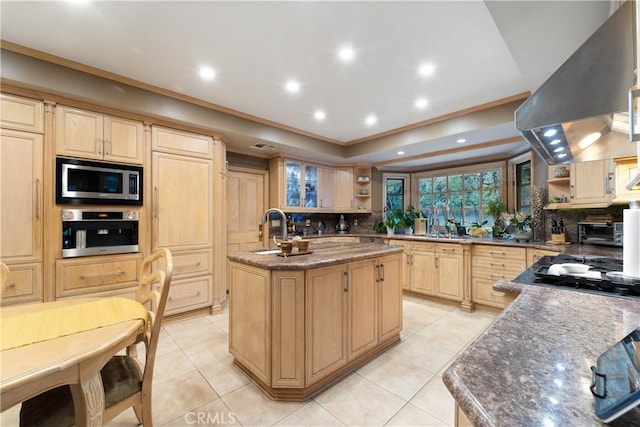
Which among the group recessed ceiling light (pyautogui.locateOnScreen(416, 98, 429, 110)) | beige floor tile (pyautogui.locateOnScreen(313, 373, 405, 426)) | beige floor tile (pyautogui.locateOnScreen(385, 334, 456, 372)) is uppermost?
recessed ceiling light (pyautogui.locateOnScreen(416, 98, 429, 110))

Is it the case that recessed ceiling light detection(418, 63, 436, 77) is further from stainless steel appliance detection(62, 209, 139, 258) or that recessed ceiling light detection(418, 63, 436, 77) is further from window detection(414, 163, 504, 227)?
stainless steel appliance detection(62, 209, 139, 258)

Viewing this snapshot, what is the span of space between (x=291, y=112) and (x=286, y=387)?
9.51 ft

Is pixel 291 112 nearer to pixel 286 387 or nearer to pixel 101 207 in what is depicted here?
pixel 101 207

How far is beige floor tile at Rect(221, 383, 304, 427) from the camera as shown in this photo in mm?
1634

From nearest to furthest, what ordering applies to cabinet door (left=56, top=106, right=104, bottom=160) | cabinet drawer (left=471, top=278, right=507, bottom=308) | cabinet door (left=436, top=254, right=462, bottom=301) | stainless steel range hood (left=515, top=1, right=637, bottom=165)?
1. stainless steel range hood (left=515, top=1, right=637, bottom=165)
2. cabinet door (left=56, top=106, right=104, bottom=160)
3. cabinet drawer (left=471, top=278, right=507, bottom=308)
4. cabinet door (left=436, top=254, right=462, bottom=301)

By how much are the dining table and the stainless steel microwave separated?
4.79 feet

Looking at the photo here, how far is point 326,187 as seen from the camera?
5090 mm

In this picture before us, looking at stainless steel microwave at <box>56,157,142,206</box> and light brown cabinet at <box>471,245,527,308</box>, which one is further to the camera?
light brown cabinet at <box>471,245,527,308</box>

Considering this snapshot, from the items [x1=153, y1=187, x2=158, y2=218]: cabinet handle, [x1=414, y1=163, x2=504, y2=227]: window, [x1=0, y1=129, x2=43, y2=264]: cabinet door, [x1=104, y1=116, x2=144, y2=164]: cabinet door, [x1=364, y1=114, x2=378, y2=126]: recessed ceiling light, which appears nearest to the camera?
[x1=0, y1=129, x2=43, y2=264]: cabinet door

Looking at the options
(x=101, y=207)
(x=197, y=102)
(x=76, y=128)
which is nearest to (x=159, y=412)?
(x=101, y=207)

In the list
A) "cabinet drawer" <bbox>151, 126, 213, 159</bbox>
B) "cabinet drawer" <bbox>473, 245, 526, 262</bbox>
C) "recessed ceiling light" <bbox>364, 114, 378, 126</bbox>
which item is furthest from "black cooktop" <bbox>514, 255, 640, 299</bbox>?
"cabinet drawer" <bbox>151, 126, 213, 159</bbox>

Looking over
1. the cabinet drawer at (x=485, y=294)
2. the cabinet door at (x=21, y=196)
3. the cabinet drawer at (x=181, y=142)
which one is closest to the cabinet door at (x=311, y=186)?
the cabinet drawer at (x=181, y=142)

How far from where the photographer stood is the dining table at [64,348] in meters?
0.85

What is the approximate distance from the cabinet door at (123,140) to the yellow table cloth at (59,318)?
5.75ft
